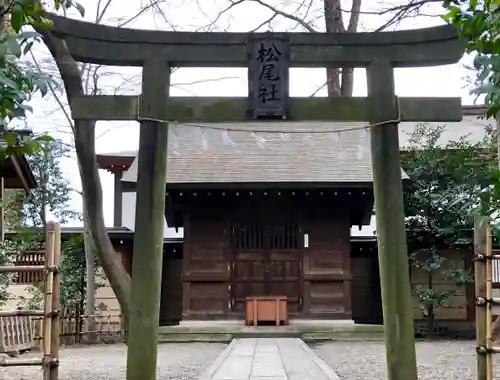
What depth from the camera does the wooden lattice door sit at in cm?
1454

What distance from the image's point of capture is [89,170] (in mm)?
10383

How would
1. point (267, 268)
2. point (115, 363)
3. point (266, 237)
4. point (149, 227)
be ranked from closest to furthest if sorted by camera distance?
point (149, 227) < point (115, 363) < point (267, 268) < point (266, 237)

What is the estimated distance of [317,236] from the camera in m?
14.6

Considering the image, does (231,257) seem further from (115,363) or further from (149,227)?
(149,227)

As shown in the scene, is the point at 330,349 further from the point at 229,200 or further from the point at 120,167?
the point at 120,167

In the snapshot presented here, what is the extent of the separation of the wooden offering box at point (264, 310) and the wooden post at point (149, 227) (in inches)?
295

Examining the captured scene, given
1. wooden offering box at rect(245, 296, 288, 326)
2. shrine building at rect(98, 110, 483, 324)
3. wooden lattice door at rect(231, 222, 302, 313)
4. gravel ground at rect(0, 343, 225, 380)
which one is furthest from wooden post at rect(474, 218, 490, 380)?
wooden lattice door at rect(231, 222, 302, 313)

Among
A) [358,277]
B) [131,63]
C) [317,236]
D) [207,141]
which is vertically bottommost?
[358,277]

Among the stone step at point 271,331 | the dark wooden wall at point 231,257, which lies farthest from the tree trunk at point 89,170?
the dark wooden wall at point 231,257

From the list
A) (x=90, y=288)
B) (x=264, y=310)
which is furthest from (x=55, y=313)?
(x=90, y=288)

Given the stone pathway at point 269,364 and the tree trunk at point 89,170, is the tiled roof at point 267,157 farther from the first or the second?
the stone pathway at point 269,364

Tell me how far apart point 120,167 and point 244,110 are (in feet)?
52.0

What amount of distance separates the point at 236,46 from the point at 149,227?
2000mm

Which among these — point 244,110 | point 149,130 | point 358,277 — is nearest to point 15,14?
point 149,130
